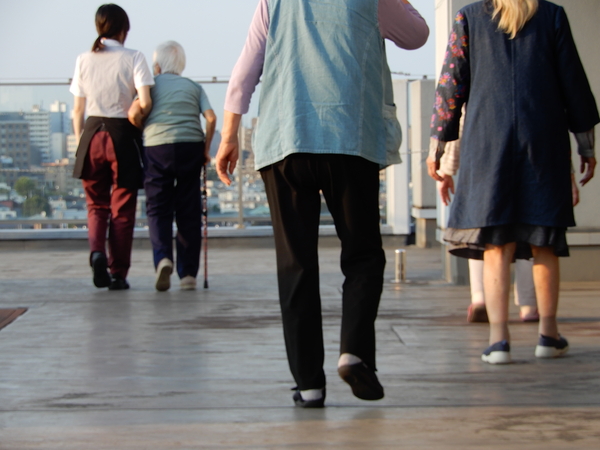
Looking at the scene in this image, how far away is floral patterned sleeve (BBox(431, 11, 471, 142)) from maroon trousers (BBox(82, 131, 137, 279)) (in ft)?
9.49

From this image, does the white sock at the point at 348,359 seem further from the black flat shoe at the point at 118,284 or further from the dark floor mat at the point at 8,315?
the black flat shoe at the point at 118,284

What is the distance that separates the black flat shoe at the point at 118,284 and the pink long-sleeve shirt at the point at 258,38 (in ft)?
10.3

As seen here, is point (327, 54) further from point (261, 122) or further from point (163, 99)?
point (163, 99)

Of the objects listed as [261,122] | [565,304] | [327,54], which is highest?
[327,54]

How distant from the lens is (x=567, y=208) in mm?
3197

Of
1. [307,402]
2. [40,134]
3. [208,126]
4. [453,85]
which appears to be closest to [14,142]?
→ [40,134]

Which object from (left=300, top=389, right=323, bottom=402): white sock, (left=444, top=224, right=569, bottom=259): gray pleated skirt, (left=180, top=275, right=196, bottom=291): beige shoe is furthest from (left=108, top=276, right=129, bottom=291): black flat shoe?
(left=300, top=389, right=323, bottom=402): white sock

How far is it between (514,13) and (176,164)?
2.97 m

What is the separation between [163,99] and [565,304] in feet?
9.30

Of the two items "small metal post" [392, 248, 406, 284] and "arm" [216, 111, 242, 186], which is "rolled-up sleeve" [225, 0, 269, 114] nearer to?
"arm" [216, 111, 242, 186]

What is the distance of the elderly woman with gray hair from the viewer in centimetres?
563

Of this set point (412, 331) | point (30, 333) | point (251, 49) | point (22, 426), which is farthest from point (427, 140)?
point (22, 426)

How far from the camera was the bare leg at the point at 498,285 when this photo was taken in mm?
3316

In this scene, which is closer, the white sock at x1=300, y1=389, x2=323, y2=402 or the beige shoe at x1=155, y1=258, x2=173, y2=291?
the white sock at x1=300, y1=389, x2=323, y2=402
